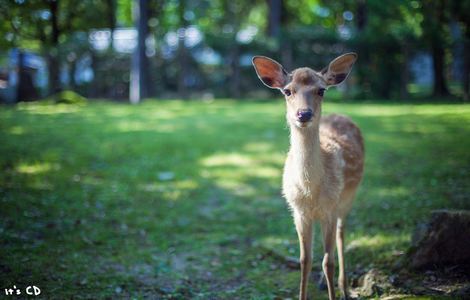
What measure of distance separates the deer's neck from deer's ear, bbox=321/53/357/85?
2.48 feet

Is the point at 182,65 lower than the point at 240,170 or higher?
higher

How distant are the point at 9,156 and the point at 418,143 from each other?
814 centimetres

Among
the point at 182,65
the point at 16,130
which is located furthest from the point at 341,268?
the point at 182,65

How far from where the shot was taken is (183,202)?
24.8ft

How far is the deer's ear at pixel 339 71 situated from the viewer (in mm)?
4789

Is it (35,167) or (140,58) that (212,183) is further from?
(140,58)

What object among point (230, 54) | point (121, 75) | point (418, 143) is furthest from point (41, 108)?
point (418, 143)

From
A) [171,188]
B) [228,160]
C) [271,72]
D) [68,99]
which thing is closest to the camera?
[271,72]

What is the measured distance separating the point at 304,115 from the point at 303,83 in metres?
0.48

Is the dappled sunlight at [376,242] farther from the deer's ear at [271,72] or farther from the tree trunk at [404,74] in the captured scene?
the tree trunk at [404,74]

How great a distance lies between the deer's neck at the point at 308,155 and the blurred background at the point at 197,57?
490 inches

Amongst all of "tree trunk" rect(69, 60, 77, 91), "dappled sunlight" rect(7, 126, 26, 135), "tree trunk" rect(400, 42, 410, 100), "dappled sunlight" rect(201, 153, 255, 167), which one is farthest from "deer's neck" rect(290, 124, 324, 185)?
"tree trunk" rect(69, 60, 77, 91)

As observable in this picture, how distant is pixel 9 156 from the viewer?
855 cm

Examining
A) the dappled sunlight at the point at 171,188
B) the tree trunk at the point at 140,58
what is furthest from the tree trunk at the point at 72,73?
the dappled sunlight at the point at 171,188
